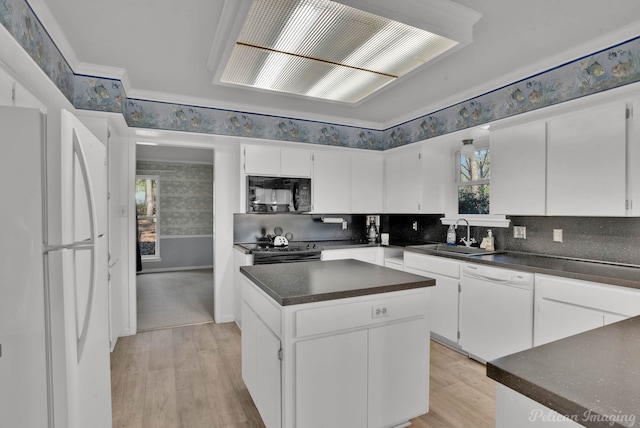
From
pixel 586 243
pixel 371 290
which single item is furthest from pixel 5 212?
pixel 586 243

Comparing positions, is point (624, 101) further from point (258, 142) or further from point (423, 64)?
point (258, 142)

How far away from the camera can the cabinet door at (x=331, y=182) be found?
413 centimetres

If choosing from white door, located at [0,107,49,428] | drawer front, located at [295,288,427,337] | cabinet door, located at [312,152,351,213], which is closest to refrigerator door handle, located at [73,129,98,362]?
white door, located at [0,107,49,428]

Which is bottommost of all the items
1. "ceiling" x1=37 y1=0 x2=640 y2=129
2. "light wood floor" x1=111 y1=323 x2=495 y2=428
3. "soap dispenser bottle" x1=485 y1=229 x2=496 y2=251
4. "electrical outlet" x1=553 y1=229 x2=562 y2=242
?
"light wood floor" x1=111 y1=323 x2=495 y2=428

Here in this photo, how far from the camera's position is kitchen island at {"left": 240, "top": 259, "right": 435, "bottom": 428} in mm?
1646

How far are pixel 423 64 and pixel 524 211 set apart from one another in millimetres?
1520

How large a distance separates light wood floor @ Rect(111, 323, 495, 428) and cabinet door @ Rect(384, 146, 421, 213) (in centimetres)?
164

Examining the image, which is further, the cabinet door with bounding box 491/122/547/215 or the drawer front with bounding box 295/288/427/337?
the cabinet door with bounding box 491/122/547/215

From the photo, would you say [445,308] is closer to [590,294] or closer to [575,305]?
[575,305]

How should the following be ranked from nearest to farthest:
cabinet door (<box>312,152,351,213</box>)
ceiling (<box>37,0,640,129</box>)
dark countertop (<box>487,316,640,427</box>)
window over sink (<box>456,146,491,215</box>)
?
dark countertop (<box>487,316,640,427</box>) → ceiling (<box>37,0,640,129</box>) → window over sink (<box>456,146,491,215</box>) → cabinet door (<box>312,152,351,213</box>)

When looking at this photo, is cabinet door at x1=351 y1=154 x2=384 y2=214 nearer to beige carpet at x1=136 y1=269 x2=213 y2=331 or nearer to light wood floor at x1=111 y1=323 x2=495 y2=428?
light wood floor at x1=111 y1=323 x2=495 y2=428

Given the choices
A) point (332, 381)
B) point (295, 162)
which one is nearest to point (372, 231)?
point (295, 162)

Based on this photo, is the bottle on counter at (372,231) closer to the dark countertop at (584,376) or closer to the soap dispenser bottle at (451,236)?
the soap dispenser bottle at (451,236)

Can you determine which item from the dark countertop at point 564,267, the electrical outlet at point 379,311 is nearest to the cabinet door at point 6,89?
the electrical outlet at point 379,311
